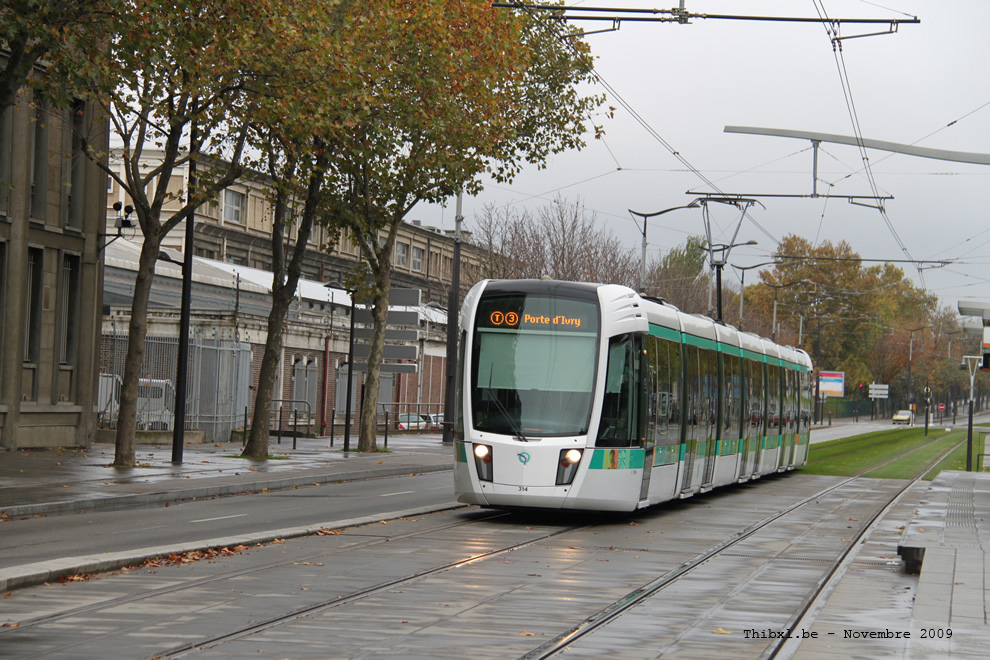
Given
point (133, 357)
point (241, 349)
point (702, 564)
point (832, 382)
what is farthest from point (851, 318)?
point (702, 564)

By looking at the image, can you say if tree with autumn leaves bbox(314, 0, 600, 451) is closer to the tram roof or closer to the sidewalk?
the sidewalk

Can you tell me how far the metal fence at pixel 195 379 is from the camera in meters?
34.7

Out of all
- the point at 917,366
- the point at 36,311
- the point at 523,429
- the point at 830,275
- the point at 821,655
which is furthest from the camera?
the point at 917,366

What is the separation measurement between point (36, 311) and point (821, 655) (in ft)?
80.2

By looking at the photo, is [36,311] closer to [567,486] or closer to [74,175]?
[74,175]

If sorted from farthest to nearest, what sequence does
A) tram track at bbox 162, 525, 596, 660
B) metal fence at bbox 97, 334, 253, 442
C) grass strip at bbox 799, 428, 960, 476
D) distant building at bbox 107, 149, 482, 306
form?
distant building at bbox 107, 149, 482, 306, grass strip at bbox 799, 428, 960, 476, metal fence at bbox 97, 334, 253, 442, tram track at bbox 162, 525, 596, 660

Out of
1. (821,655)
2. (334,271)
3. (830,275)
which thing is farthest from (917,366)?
(821,655)

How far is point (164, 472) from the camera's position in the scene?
23172mm

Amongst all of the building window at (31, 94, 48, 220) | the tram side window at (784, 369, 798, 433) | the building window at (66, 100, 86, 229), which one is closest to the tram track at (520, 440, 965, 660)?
the tram side window at (784, 369, 798, 433)

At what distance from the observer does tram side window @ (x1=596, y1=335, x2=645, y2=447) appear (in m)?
16.4

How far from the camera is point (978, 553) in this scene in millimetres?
13195

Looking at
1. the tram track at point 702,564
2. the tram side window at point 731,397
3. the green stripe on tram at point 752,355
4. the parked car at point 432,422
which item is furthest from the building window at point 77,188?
the parked car at point 432,422

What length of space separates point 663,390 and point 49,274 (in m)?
16.8

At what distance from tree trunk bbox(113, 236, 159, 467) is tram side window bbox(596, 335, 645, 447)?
34.3 ft
